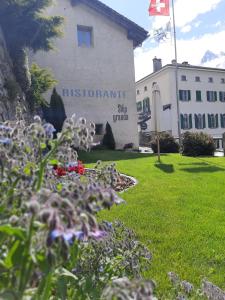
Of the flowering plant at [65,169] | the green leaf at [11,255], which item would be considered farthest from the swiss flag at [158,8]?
the green leaf at [11,255]

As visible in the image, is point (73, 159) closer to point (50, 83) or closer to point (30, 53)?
point (50, 83)

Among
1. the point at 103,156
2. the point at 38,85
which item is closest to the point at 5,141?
the point at 103,156

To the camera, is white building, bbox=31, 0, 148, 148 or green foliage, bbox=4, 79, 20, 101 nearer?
green foliage, bbox=4, 79, 20, 101

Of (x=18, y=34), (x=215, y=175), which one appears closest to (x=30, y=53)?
(x=18, y=34)

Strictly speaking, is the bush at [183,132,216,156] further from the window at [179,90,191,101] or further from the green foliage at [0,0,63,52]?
the window at [179,90,191,101]

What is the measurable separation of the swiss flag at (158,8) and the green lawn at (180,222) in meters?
18.0

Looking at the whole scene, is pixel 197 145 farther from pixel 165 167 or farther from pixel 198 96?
pixel 198 96

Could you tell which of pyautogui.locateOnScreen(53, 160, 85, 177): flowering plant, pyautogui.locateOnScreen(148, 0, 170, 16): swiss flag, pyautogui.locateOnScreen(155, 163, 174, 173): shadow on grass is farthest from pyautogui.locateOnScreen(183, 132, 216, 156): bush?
pyautogui.locateOnScreen(53, 160, 85, 177): flowering plant

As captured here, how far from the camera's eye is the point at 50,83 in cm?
1952

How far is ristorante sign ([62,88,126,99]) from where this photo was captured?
23.6 meters

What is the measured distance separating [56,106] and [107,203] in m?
20.4

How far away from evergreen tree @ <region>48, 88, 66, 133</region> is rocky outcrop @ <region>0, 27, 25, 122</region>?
4.52 meters

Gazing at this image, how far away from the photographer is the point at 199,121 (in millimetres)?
42188

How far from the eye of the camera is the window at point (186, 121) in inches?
1601
